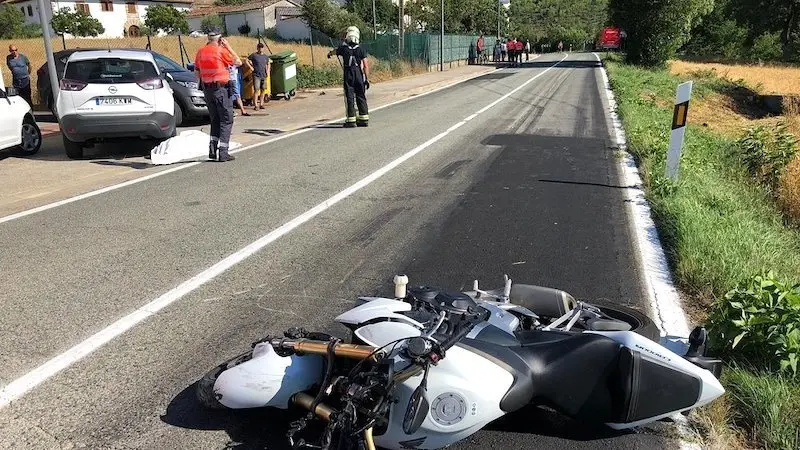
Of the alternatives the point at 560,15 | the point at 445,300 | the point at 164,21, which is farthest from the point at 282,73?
Result: the point at 560,15

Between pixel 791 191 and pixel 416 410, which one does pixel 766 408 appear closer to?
pixel 416 410

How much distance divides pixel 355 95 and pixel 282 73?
6.85 meters

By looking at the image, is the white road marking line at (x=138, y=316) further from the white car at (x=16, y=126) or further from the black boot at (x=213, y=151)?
the white car at (x=16, y=126)

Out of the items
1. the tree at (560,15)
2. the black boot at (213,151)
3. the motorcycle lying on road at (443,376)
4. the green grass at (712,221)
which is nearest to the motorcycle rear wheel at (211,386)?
the motorcycle lying on road at (443,376)

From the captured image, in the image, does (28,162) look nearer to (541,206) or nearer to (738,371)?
(541,206)

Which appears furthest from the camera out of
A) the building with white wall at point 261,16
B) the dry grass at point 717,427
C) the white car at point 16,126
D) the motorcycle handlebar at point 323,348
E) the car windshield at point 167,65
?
the building with white wall at point 261,16

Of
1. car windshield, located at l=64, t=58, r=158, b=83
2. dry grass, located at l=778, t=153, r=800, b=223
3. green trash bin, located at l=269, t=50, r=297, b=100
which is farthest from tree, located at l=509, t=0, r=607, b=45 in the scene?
car windshield, located at l=64, t=58, r=158, b=83

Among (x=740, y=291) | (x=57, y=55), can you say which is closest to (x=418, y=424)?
(x=740, y=291)

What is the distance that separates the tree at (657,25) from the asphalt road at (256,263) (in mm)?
34197

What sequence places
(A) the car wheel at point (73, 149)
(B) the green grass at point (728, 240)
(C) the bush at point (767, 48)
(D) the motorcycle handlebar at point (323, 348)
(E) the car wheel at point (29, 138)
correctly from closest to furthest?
(D) the motorcycle handlebar at point (323, 348) < (B) the green grass at point (728, 240) < (A) the car wheel at point (73, 149) < (E) the car wheel at point (29, 138) < (C) the bush at point (767, 48)

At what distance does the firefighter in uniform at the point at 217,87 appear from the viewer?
961 centimetres

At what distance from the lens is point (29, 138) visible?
11398 mm

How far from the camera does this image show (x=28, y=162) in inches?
426

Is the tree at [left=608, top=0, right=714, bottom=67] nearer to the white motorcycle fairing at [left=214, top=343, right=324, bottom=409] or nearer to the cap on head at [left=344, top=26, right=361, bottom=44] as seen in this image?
the cap on head at [left=344, top=26, right=361, bottom=44]
